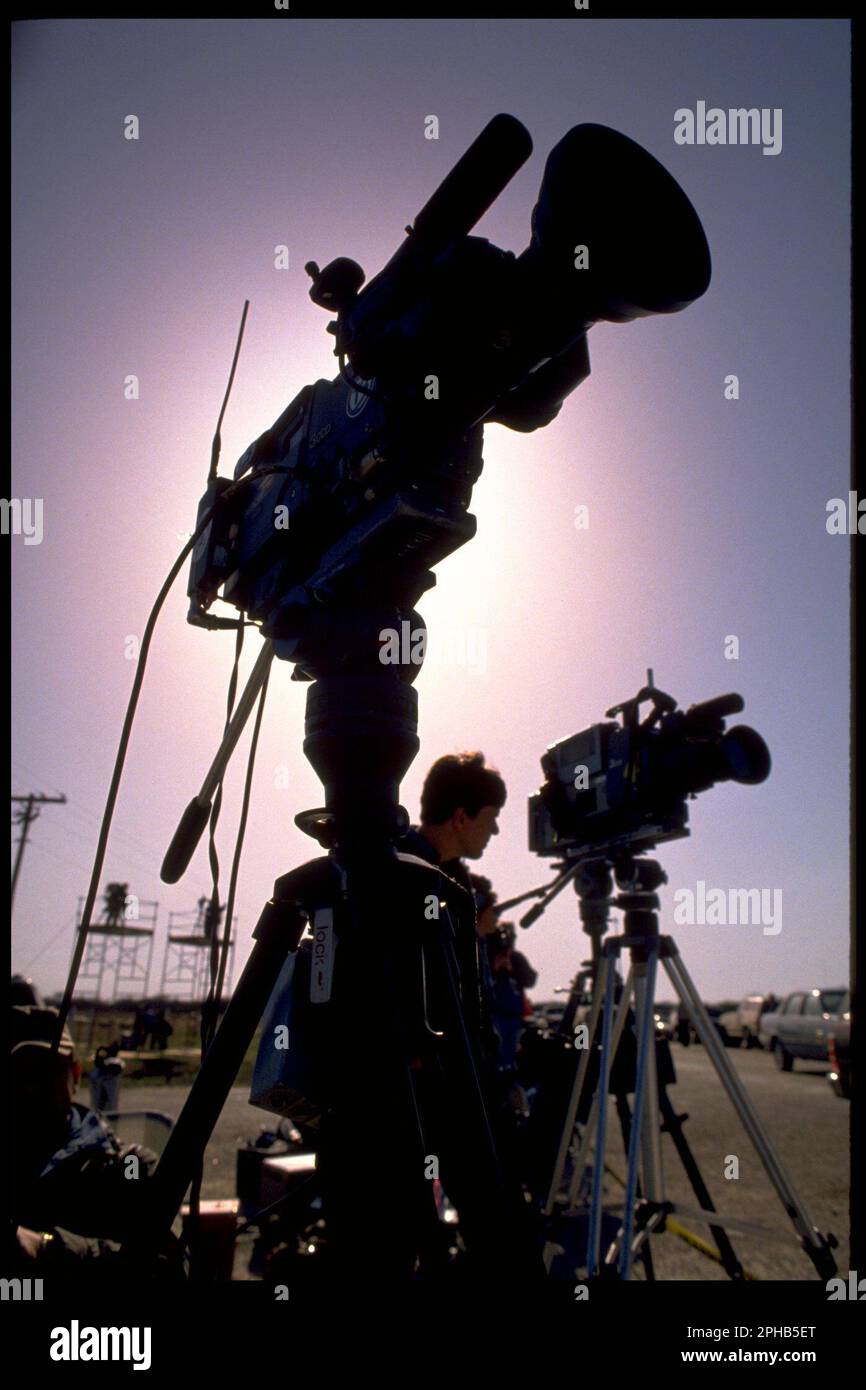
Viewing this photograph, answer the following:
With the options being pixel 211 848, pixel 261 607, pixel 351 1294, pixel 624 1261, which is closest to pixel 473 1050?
pixel 351 1294

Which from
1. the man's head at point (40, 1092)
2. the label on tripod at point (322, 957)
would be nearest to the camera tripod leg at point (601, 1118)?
the man's head at point (40, 1092)

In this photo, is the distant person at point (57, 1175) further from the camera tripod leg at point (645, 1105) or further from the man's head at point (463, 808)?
the camera tripod leg at point (645, 1105)

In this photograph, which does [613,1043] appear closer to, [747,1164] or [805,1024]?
[747,1164]

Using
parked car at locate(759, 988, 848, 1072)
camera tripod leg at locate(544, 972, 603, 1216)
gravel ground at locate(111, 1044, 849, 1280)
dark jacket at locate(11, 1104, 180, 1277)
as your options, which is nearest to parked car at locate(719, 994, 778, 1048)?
parked car at locate(759, 988, 848, 1072)

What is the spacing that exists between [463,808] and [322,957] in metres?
1.88

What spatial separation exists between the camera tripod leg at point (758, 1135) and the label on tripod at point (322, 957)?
1941 millimetres

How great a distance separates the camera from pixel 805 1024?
1591 centimetres

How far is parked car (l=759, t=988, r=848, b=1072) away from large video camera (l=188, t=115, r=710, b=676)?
1583cm

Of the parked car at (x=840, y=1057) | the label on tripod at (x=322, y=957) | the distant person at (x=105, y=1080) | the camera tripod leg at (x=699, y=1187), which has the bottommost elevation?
the parked car at (x=840, y=1057)

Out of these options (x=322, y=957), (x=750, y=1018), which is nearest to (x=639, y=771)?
(x=322, y=957)

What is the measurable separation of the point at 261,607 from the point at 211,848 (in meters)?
0.58

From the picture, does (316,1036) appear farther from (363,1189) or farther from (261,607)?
(261,607)

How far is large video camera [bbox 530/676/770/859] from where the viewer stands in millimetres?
2789

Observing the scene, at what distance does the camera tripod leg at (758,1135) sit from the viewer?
243cm
